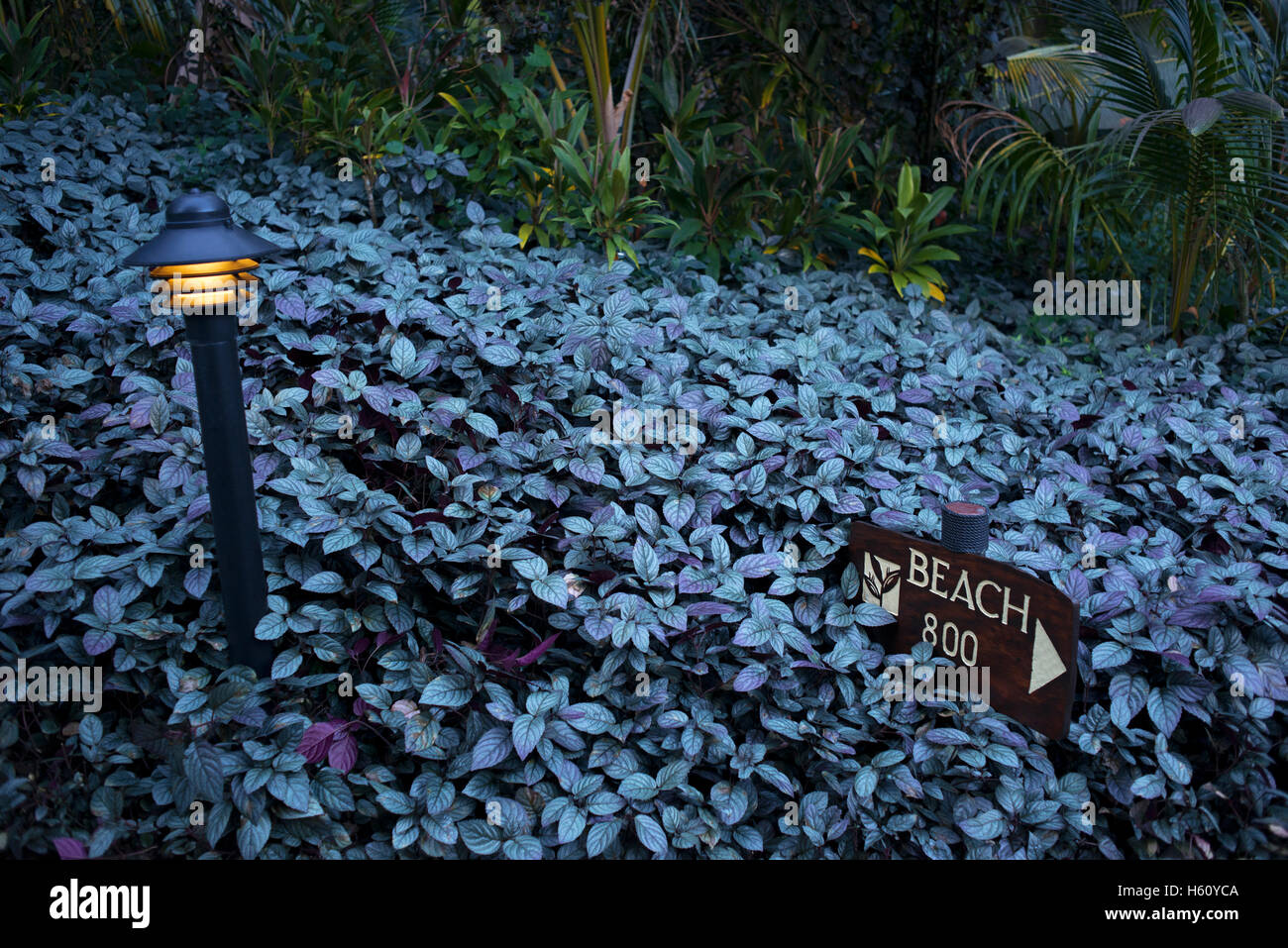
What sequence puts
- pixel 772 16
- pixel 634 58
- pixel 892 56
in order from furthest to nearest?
pixel 892 56 → pixel 772 16 → pixel 634 58

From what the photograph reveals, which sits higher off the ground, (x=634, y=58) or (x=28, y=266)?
(x=634, y=58)

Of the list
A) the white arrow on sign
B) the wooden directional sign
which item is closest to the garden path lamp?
the wooden directional sign

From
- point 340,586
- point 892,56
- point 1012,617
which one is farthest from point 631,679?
point 892,56

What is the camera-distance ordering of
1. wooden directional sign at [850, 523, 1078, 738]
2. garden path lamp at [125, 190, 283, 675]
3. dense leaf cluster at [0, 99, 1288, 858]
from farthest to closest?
dense leaf cluster at [0, 99, 1288, 858] → wooden directional sign at [850, 523, 1078, 738] → garden path lamp at [125, 190, 283, 675]

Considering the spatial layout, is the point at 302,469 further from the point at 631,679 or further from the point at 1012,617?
the point at 1012,617

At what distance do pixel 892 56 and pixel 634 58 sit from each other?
5.68ft

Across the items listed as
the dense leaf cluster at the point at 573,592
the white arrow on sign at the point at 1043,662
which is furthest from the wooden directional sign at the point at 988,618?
the dense leaf cluster at the point at 573,592

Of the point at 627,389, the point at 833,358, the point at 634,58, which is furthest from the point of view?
the point at 634,58

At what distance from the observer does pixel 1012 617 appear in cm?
Result: 178

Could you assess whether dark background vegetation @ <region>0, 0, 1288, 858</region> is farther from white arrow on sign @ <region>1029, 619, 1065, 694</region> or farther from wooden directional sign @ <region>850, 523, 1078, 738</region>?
white arrow on sign @ <region>1029, 619, 1065, 694</region>

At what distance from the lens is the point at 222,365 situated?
1729 mm

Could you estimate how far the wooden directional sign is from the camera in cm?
171

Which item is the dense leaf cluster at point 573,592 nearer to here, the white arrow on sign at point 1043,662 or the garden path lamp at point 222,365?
the garden path lamp at point 222,365

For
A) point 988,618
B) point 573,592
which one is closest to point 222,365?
point 573,592
